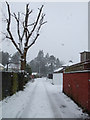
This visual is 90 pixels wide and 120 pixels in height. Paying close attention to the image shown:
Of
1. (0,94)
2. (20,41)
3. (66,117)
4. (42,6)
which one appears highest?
(42,6)

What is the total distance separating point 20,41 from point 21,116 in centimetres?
1348

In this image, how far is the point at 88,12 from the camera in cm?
1172

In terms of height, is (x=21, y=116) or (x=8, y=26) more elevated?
(x=8, y=26)

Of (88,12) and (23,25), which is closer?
(88,12)

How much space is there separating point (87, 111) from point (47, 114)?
1623 mm

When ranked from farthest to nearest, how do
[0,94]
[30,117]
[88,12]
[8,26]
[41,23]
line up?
[41,23] → [8,26] → [88,12] → [0,94] → [30,117]

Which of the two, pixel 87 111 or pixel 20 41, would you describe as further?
pixel 20 41

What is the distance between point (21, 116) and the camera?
6152 millimetres

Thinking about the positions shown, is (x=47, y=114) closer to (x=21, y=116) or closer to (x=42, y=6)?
(x=21, y=116)

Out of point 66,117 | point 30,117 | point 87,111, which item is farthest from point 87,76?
point 30,117

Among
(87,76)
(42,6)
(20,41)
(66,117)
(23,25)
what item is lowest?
(66,117)

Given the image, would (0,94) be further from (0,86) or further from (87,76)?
(87,76)

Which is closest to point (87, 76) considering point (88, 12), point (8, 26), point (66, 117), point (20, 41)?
point (66, 117)

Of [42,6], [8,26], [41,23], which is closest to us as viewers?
[8,26]
